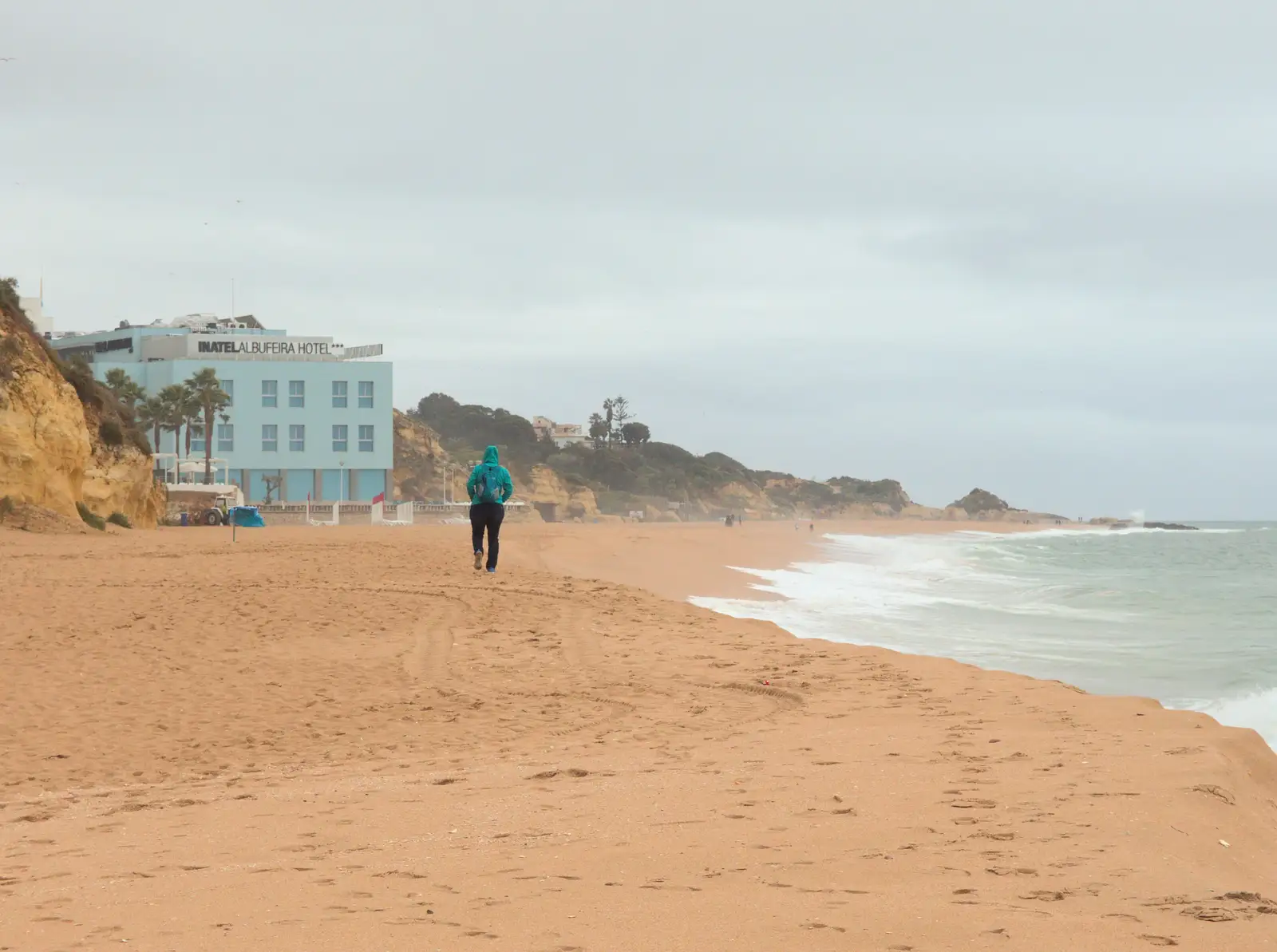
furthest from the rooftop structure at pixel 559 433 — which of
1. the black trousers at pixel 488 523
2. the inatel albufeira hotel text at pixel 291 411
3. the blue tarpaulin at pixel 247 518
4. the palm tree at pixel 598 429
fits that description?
the black trousers at pixel 488 523

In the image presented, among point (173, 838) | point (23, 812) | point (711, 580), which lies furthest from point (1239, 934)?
point (711, 580)

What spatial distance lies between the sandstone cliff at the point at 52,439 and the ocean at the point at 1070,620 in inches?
594

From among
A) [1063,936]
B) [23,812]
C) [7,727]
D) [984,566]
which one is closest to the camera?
[1063,936]

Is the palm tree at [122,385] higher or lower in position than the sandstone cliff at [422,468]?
higher

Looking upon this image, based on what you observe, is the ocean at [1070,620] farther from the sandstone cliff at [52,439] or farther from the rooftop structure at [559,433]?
the rooftop structure at [559,433]

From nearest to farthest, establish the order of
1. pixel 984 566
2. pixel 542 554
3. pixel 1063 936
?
pixel 1063 936 → pixel 542 554 → pixel 984 566

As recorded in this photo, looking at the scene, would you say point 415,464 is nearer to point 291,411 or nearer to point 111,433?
point 291,411

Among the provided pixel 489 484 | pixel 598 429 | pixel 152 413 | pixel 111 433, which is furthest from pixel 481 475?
pixel 598 429

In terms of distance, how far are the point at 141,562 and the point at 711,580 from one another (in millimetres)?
11963

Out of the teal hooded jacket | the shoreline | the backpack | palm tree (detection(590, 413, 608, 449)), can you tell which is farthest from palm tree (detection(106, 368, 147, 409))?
palm tree (detection(590, 413, 608, 449))

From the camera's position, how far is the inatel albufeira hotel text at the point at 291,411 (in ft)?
233

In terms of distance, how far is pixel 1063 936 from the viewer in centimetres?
389

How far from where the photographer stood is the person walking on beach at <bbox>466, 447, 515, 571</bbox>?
17.0 m

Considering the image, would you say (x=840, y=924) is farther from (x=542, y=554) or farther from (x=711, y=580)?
(x=542, y=554)
